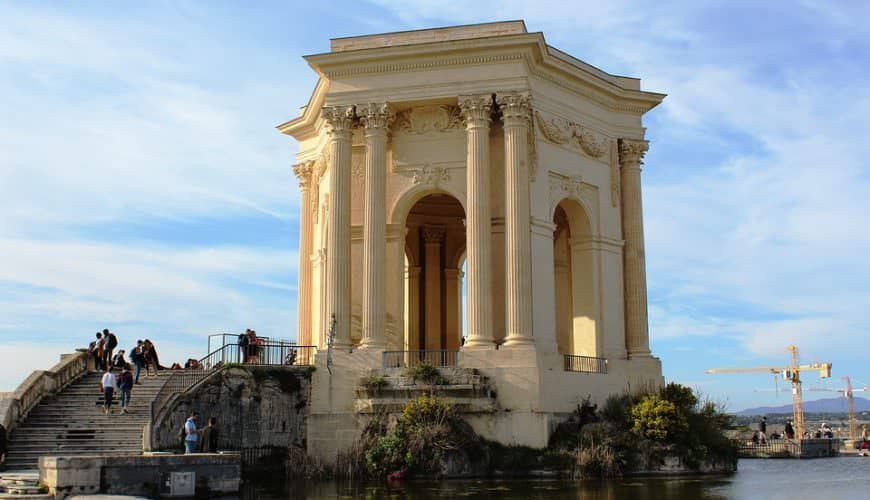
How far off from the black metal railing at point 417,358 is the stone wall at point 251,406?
8.73 feet

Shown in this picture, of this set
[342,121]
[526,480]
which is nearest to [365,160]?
[342,121]

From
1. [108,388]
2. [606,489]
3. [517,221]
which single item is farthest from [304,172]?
[606,489]

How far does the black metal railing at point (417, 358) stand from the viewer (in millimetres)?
34906

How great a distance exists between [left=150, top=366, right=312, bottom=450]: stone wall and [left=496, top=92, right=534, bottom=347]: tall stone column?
6963mm

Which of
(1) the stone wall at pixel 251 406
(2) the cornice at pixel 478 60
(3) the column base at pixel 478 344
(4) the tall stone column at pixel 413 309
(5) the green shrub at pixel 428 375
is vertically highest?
(2) the cornice at pixel 478 60

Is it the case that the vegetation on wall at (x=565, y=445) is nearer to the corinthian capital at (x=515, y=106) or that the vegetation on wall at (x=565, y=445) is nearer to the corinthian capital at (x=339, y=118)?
the corinthian capital at (x=515, y=106)

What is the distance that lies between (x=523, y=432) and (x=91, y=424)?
12773mm

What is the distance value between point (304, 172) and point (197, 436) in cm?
1860

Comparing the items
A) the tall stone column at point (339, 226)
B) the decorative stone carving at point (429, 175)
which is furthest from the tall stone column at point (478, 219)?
the tall stone column at point (339, 226)

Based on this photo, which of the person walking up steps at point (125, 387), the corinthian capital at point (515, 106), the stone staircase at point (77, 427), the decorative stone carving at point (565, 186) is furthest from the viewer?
the decorative stone carving at point (565, 186)

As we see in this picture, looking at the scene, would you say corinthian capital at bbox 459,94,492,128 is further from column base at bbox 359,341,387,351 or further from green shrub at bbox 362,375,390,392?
green shrub at bbox 362,375,390,392

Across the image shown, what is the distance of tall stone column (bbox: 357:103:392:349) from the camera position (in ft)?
116

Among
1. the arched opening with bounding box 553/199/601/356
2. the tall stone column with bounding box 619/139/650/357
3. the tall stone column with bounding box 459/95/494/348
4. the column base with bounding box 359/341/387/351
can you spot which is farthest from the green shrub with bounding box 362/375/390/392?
the tall stone column with bounding box 619/139/650/357

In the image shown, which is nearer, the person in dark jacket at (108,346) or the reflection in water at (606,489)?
the reflection in water at (606,489)
